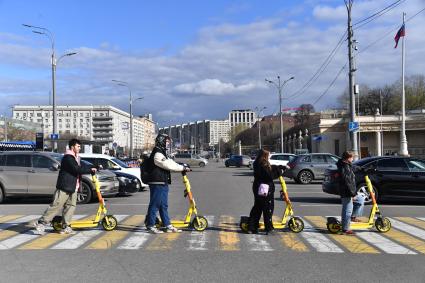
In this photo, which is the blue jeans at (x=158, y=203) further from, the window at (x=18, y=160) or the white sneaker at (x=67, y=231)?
the window at (x=18, y=160)

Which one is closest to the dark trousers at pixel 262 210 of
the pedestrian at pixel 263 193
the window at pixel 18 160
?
the pedestrian at pixel 263 193

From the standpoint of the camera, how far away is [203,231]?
10.3 meters

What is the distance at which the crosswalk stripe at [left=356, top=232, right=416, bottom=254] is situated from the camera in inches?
333

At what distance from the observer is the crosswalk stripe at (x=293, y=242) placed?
28.3ft

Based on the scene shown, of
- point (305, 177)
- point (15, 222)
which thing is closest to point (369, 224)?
point (15, 222)

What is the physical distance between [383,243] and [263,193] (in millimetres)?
2251

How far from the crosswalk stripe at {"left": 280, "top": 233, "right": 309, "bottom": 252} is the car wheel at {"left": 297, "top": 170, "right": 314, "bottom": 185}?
17451 millimetres

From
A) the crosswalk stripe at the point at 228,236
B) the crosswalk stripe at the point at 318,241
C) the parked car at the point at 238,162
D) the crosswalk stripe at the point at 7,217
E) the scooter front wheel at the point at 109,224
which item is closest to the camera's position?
the crosswalk stripe at the point at 318,241

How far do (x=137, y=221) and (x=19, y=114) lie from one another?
143 meters

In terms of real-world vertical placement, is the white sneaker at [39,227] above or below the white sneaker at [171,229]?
above

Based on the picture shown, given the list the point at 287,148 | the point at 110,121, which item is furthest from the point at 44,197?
the point at 110,121

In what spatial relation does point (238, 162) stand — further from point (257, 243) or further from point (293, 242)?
point (257, 243)

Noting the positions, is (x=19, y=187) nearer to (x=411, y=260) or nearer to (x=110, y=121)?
(x=411, y=260)

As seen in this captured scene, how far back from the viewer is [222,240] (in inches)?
367
